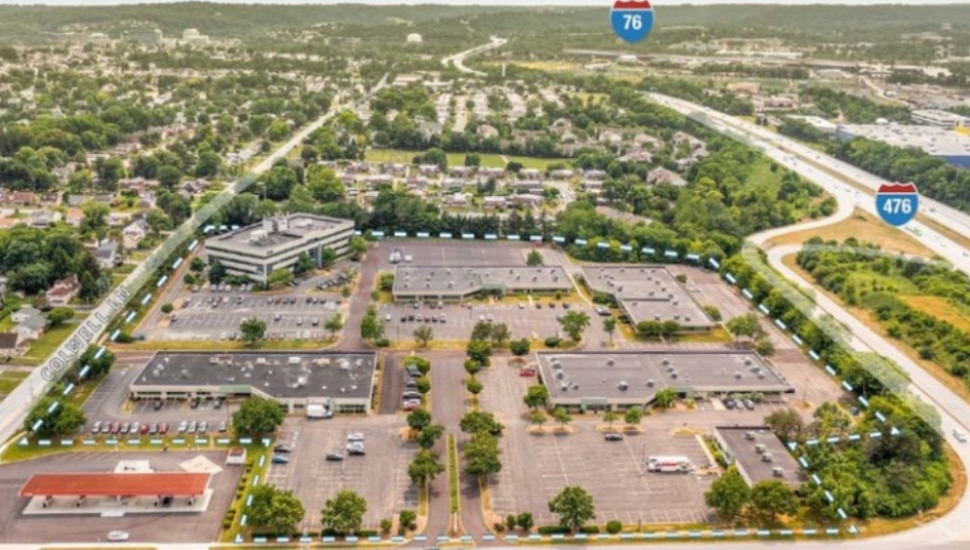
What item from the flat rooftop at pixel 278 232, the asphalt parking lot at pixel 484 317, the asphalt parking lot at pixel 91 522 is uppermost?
the flat rooftop at pixel 278 232

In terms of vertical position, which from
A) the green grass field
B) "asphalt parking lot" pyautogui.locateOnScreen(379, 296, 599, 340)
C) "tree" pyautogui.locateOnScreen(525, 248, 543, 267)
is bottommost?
"asphalt parking lot" pyautogui.locateOnScreen(379, 296, 599, 340)

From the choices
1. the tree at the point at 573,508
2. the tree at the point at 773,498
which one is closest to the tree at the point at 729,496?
the tree at the point at 773,498

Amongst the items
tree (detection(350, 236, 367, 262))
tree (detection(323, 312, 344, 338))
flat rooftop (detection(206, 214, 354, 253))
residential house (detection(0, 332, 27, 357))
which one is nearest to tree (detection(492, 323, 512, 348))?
tree (detection(323, 312, 344, 338))

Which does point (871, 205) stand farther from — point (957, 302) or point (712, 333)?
point (712, 333)

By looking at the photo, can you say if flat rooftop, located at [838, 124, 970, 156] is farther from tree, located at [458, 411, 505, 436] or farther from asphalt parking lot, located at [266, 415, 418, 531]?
asphalt parking lot, located at [266, 415, 418, 531]

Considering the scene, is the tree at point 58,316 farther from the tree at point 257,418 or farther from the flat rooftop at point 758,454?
the flat rooftop at point 758,454

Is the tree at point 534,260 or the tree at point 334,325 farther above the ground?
the tree at point 534,260

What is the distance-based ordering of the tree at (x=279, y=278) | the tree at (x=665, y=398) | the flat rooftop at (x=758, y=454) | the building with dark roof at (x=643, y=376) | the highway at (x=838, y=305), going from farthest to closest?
the tree at (x=279, y=278), the building with dark roof at (x=643, y=376), the tree at (x=665, y=398), the flat rooftop at (x=758, y=454), the highway at (x=838, y=305)
